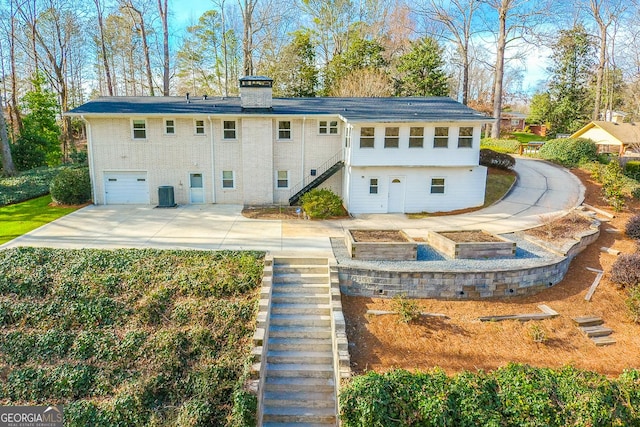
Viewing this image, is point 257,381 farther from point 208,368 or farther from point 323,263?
point 323,263

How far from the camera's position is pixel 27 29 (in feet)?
109

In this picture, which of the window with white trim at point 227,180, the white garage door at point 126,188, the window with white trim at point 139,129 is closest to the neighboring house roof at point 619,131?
the window with white trim at point 227,180

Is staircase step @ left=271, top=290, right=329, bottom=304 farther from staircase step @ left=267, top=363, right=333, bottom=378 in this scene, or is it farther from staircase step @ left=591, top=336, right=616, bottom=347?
staircase step @ left=591, top=336, right=616, bottom=347

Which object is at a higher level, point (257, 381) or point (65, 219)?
point (65, 219)

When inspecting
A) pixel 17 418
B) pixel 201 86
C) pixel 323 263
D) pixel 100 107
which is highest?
pixel 201 86

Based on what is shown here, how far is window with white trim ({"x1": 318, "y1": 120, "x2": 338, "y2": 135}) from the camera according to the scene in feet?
66.2

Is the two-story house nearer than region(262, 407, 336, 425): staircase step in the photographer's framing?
No

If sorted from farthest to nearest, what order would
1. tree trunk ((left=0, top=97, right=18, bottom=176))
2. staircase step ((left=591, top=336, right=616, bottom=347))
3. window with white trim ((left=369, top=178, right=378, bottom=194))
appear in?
tree trunk ((left=0, top=97, right=18, bottom=176)), window with white trim ((left=369, top=178, right=378, bottom=194)), staircase step ((left=591, top=336, right=616, bottom=347))

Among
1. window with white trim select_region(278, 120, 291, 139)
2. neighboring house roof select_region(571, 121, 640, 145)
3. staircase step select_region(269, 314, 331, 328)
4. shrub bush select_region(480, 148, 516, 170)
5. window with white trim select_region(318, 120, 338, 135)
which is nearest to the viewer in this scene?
staircase step select_region(269, 314, 331, 328)

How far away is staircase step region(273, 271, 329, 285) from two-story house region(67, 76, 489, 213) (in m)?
7.54

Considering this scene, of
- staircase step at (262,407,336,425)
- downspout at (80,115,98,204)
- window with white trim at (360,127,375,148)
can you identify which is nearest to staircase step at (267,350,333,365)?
staircase step at (262,407,336,425)

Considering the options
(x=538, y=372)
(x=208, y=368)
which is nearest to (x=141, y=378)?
(x=208, y=368)

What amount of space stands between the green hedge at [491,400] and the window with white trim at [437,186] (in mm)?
Result: 11981

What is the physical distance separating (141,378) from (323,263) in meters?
5.77
